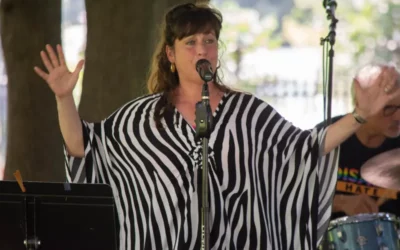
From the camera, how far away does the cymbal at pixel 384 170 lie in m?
5.23

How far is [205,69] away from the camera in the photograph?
171 inches

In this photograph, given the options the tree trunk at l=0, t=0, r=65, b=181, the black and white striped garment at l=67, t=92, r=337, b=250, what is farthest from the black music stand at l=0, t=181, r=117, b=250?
the tree trunk at l=0, t=0, r=65, b=181

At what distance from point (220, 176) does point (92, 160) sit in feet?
2.39

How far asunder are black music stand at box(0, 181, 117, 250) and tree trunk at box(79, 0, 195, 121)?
178 centimetres

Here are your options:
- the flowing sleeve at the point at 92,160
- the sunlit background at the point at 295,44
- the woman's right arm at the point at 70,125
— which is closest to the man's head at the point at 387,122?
the flowing sleeve at the point at 92,160

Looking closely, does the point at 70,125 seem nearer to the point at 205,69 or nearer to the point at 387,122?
the point at 205,69

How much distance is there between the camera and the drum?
491 centimetres

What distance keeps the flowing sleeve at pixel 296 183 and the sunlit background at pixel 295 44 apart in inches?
404

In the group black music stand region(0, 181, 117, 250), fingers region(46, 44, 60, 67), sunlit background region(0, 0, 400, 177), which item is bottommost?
black music stand region(0, 181, 117, 250)

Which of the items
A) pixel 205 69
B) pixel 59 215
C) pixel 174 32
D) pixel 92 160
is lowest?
pixel 59 215

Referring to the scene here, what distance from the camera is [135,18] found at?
6102mm

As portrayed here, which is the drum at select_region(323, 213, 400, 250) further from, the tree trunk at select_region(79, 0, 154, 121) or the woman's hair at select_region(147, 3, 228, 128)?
the tree trunk at select_region(79, 0, 154, 121)

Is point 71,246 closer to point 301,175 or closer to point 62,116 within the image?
point 62,116

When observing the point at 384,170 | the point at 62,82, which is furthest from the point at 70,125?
the point at 384,170
